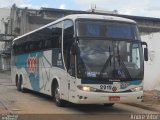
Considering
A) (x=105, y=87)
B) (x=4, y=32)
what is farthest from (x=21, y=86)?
(x=4, y=32)

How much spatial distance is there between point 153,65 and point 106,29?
8979mm

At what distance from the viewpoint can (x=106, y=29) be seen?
15.3 meters

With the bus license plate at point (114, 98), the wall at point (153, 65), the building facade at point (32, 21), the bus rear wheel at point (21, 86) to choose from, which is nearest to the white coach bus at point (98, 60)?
the bus license plate at point (114, 98)

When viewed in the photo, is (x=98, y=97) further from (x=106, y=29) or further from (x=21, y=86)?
(x=21, y=86)

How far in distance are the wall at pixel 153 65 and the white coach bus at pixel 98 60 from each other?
25.1ft

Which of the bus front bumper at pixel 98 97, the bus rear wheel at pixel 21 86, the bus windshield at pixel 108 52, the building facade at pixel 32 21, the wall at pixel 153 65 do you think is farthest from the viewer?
the building facade at pixel 32 21

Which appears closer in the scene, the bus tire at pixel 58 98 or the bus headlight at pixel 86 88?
the bus headlight at pixel 86 88

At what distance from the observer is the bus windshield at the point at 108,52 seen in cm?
1447

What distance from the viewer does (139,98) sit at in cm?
1496

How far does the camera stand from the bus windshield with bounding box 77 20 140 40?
591 inches

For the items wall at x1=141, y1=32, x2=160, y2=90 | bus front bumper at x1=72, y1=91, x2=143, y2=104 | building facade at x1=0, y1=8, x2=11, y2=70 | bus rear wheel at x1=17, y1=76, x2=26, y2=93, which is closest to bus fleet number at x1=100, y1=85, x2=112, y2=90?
bus front bumper at x1=72, y1=91, x2=143, y2=104

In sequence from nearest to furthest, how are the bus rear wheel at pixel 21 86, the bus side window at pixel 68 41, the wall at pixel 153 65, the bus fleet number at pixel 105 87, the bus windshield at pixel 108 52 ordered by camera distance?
the bus fleet number at pixel 105 87 → the bus windshield at pixel 108 52 → the bus side window at pixel 68 41 → the wall at pixel 153 65 → the bus rear wheel at pixel 21 86

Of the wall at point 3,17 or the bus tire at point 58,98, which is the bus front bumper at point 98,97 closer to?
the bus tire at point 58,98

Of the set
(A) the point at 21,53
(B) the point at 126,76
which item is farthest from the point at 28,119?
(A) the point at 21,53
